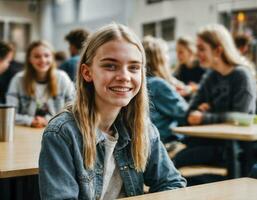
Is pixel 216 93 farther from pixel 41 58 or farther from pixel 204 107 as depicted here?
pixel 41 58

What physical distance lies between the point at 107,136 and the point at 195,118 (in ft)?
5.67

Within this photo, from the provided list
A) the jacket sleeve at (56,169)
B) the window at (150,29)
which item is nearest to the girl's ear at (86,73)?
the jacket sleeve at (56,169)

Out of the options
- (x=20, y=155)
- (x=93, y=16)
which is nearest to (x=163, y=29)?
(x=93, y=16)

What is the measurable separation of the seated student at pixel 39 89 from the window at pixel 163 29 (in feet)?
14.0

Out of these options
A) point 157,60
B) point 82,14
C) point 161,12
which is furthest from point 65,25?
point 157,60

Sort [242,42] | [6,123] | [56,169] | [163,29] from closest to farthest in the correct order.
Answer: [56,169] < [6,123] < [242,42] < [163,29]

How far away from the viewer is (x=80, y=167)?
1450 mm

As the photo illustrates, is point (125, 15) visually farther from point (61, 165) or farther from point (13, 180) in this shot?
point (61, 165)

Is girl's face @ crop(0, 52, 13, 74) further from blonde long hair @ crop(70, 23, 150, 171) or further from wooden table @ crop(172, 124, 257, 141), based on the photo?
blonde long hair @ crop(70, 23, 150, 171)

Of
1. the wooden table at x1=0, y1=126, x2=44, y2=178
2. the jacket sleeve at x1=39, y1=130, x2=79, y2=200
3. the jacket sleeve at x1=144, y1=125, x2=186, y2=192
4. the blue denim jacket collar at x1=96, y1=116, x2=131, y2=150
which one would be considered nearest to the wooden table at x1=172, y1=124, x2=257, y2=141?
the wooden table at x1=0, y1=126, x2=44, y2=178

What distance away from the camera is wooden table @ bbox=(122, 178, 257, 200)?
1.35 metres

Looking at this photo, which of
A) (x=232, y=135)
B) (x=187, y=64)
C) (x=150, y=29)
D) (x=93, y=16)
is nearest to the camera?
(x=232, y=135)

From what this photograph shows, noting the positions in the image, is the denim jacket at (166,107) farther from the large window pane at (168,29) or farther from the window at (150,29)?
the window at (150,29)

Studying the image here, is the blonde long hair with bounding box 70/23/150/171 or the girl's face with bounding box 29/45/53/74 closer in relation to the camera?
the blonde long hair with bounding box 70/23/150/171
